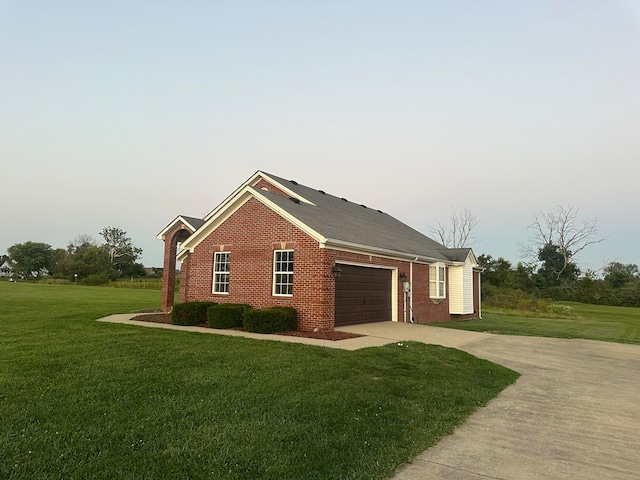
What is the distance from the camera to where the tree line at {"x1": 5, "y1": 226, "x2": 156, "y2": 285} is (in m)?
71.9

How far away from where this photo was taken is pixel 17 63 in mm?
14805

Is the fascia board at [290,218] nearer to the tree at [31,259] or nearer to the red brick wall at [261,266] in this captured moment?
the red brick wall at [261,266]

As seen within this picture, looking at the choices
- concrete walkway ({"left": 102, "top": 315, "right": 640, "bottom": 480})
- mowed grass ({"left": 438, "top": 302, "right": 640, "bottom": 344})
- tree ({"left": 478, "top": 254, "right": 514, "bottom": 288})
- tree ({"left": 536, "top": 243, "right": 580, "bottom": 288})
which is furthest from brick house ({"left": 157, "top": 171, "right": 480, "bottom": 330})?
tree ({"left": 536, "top": 243, "right": 580, "bottom": 288})

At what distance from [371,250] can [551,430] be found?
407 inches

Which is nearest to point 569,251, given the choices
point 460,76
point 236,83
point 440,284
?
point 440,284

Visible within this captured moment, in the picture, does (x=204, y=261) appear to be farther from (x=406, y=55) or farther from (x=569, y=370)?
(x=569, y=370)

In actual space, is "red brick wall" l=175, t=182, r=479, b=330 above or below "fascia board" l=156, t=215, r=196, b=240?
below

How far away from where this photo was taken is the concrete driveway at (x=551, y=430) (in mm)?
3994

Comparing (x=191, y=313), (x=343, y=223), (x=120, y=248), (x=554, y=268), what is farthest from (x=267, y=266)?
(x=120, y=248)

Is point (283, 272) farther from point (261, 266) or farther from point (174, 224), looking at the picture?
point (174, 224)

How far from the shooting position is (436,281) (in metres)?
20.2

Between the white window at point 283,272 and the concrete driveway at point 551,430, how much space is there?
21.3 ft

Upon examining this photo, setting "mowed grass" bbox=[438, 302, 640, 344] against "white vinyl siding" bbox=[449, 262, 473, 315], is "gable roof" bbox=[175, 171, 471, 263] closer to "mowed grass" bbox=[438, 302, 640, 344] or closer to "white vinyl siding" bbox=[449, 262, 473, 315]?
"white vinyl siding" bbox=[449, 262, 473, 315]

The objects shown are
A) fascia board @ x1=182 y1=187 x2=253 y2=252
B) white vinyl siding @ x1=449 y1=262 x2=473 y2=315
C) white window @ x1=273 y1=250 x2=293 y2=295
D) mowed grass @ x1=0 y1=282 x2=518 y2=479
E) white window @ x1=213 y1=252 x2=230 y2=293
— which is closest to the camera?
mowed grass @ x1=0 y1=282 x2=518 y2=479
